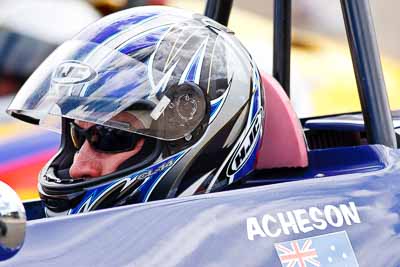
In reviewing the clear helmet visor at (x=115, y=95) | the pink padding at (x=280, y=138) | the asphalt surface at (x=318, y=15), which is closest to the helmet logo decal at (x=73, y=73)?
the clear helmet visor at (x=115, y=95)

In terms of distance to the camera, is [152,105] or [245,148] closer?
[152,105]

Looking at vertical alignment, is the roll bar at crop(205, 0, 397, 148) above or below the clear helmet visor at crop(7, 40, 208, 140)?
below

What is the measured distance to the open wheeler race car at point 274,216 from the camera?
138 centimetres

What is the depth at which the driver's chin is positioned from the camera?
5.82 feet

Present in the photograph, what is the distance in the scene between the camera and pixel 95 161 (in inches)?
70.6

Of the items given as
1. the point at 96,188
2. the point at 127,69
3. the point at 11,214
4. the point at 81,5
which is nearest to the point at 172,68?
the point at 127,69

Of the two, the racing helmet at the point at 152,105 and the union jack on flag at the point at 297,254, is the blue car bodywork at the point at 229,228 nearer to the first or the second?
the union jack on flag at the point at 297,254

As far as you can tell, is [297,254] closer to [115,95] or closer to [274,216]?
[274,216]

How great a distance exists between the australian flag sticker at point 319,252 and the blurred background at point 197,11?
2.37 m

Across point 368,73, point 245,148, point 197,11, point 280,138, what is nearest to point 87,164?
point 245,148

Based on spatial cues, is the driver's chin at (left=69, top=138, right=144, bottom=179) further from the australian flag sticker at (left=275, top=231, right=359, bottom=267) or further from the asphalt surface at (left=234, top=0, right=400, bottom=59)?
the asphalt surface at (left=234, top=0, right=400, bottom=59)

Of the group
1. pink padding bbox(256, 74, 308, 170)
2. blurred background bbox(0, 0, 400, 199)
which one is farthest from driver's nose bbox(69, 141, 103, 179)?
blurred background bbox(0, 0, 400, 199)

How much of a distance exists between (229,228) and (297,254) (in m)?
0.12

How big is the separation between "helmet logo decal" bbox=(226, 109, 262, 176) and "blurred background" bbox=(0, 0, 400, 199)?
2.04 m
